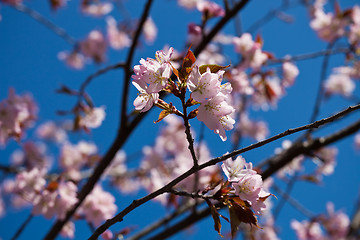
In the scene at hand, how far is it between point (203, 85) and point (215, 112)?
0.08 meters

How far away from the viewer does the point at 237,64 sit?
7.42 ft

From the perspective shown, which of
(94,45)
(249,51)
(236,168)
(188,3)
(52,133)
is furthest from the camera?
(52,133)

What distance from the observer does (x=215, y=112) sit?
739mm

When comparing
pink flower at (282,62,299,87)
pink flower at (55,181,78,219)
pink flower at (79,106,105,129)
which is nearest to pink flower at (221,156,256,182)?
pink flower at (55,181,78,219)

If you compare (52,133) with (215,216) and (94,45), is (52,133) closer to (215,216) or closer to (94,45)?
(94,45)

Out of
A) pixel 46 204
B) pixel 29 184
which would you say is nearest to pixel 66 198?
pixel 46 204

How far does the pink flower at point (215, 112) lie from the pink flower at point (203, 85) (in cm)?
3

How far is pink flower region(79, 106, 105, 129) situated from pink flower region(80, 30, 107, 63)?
2.18 meters

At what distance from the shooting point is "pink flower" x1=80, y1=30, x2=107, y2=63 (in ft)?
14.1

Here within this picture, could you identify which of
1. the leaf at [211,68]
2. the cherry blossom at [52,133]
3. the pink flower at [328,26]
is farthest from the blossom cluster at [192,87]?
the cherry blossom at [52,133]

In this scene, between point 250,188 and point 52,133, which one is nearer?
point 250,188

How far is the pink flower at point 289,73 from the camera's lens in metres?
2.46

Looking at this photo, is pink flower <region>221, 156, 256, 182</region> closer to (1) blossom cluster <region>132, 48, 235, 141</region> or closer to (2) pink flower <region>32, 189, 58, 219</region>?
(1) blossom cluster <region>132, 48, 235, 141</region>

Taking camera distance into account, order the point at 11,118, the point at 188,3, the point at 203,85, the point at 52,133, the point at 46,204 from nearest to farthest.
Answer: the point at 203,85 → the point at 46,204 → the point at 11,118 → the point at 188,3 → the point at 52,133
